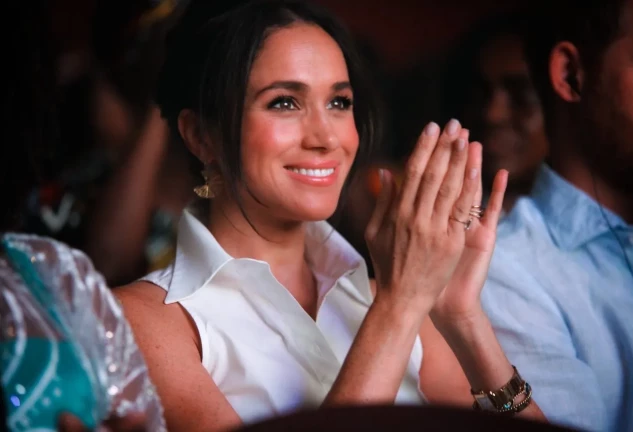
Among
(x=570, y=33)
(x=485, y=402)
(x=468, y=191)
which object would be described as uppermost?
(x=570, y=33)

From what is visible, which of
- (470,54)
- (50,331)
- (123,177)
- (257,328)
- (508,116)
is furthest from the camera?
(470,54)

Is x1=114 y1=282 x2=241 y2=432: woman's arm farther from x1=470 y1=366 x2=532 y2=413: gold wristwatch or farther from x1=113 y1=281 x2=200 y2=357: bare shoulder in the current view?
x1=470 y1=366 x2=532 y2=413: gold wristwatch

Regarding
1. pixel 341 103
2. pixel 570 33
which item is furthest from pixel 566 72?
pixel 341 103

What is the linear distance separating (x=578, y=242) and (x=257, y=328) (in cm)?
38

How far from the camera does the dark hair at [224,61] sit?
0.82 meters

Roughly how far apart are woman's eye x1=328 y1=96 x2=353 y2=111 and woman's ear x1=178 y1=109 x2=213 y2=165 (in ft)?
0.47

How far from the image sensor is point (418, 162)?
2.34 feet

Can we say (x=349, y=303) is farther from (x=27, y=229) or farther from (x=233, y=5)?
(x=27, y=229)

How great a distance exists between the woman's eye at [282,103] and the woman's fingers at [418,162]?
17 cm

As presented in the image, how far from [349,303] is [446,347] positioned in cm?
12

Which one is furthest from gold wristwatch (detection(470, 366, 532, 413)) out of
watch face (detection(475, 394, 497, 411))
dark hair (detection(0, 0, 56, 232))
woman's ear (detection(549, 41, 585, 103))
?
dark hair (detection(0, 0, 56, 232))

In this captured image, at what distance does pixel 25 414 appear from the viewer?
0.48 meters

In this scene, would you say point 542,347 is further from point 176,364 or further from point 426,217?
point 176,364

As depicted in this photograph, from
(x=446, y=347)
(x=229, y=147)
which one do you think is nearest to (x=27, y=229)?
(x=229, y=147)
